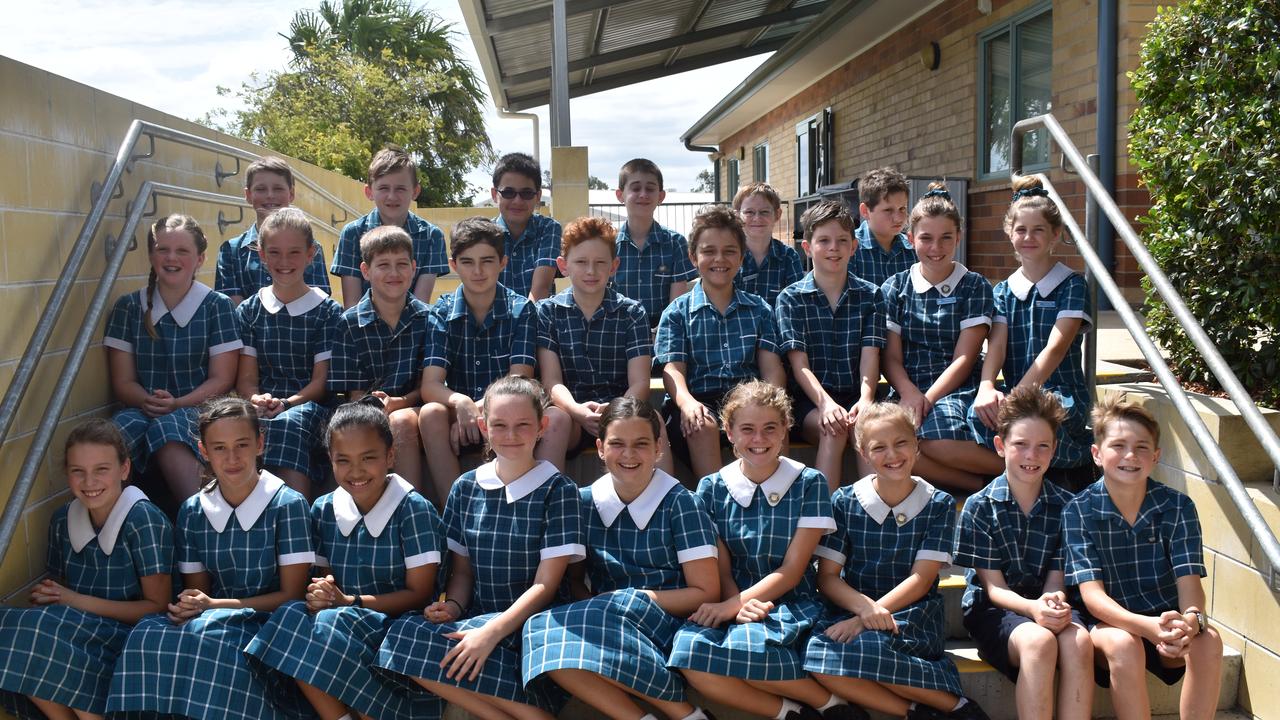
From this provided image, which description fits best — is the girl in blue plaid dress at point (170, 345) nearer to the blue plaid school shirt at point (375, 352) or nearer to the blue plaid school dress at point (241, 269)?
the blue plaid school shirt at point (375, 352)

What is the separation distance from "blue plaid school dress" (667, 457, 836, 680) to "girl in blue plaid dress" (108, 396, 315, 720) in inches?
44.6

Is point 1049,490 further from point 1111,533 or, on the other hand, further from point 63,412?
point 63,412

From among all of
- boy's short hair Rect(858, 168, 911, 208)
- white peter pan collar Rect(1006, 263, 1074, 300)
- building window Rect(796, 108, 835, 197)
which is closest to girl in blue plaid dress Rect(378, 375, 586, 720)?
white peter pan collar Rect(1006, 263, 1074, 300)

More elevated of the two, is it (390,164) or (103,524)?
(390,164)

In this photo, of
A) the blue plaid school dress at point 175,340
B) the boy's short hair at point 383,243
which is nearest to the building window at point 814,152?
the boy's short hair at point 383,243

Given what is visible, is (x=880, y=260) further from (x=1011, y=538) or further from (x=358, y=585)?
(x=358, y=585)

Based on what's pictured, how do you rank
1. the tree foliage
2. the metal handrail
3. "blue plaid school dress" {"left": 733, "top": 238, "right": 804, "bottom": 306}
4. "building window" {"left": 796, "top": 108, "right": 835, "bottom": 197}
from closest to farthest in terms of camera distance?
the metal handrail
the tree foliage
"blue plaid school dress" {"left": 733, "top": 238, "right": 804, "bottom": 306}
"building window" {"left": 796, "top": 108, "right": 835, "bottom": 197}

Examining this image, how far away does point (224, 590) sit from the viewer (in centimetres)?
304

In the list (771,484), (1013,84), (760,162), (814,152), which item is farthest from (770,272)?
(760,162)

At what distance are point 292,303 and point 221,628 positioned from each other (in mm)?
1443

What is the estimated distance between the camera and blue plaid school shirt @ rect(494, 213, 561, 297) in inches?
191

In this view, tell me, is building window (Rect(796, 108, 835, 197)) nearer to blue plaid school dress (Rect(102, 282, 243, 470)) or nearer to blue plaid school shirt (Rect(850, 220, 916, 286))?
blue plaid school shirt (Rect(850, 220, 916, 286))

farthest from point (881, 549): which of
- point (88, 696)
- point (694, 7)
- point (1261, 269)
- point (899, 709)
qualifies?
point (694, 7)

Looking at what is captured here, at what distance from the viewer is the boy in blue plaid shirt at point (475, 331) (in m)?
3.80
